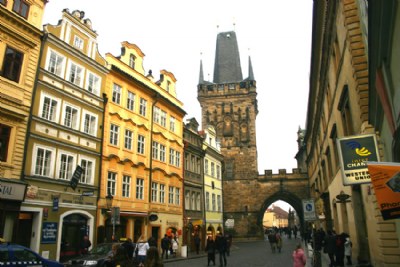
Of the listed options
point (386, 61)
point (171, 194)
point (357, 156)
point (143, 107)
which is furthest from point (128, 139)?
point (386, 61)

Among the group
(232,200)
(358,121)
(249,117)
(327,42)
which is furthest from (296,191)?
(358,121)

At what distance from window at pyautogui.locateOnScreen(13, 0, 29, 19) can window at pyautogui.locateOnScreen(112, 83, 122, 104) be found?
24.7 ft

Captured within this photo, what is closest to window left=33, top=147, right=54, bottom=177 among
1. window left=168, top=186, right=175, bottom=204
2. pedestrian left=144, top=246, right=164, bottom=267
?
window left=168, top=186, right=175, bottom=204

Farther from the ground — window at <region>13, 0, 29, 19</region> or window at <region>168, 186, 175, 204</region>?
window at <region>13, 0, 29, 19</region>

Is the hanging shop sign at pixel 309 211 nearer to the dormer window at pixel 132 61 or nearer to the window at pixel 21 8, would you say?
the window at pixel 21 8

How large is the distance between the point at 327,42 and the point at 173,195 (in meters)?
17.6

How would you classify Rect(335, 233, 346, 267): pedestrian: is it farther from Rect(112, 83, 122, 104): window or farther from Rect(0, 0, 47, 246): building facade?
Rect(112, 83, 122, 104): window

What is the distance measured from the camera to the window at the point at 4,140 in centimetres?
1607

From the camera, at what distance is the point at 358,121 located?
13.7m

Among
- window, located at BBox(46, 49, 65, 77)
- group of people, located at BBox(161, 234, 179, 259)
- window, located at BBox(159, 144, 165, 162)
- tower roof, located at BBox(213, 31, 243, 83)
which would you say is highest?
tower roof, located at BBox(213, 31, 243, 83)

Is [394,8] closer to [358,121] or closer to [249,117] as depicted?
[358,121]

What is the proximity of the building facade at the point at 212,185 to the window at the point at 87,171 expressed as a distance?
18205 mm

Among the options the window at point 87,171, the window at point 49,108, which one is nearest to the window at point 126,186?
the window at point 87,171

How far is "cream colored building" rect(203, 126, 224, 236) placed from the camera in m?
38.3
